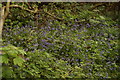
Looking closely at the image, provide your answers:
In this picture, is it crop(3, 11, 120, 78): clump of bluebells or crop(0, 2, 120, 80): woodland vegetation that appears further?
crop(3, 11, 120, 78): clump of bluebells

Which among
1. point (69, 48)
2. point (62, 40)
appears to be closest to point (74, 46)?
point (69, 48)

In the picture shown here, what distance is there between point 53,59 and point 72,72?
0.56 meters

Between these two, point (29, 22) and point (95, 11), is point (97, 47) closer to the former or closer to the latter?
point (29, 22)

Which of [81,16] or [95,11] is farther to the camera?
[95,11]

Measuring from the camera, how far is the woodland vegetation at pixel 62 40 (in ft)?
12.5

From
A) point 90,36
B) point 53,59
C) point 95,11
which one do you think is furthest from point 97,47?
point 95,11

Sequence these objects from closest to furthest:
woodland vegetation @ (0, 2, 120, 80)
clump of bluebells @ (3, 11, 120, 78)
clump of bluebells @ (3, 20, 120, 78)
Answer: woodland vegetation @ (0, 2, 120, 80) < clump of bluebells @ (3, 11, 120, 78) < clump of bluebells @ (3, 20, 120, 78)

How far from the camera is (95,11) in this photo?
7.24m

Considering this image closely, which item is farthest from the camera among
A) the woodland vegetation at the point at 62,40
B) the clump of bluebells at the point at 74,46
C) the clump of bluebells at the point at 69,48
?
the clump of bluebells at the point at 74,46

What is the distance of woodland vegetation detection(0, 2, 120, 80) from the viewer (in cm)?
381

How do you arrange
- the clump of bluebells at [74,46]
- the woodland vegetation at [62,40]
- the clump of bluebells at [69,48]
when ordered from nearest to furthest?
the woodland vegetation at [62,40] < the clump of bluebells at [69,48] < the clump of bluebells at [74,46]

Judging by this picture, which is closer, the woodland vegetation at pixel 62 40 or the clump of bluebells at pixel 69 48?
the woodland vegetation at pixel 62 40

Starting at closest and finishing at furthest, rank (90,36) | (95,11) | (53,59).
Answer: (53,59), (90,36), (95,11)

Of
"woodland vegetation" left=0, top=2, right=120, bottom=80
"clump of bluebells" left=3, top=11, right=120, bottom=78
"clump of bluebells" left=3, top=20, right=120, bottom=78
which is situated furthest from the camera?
"clump of bluebells" left=3, top=20, right=120, bottom=78
